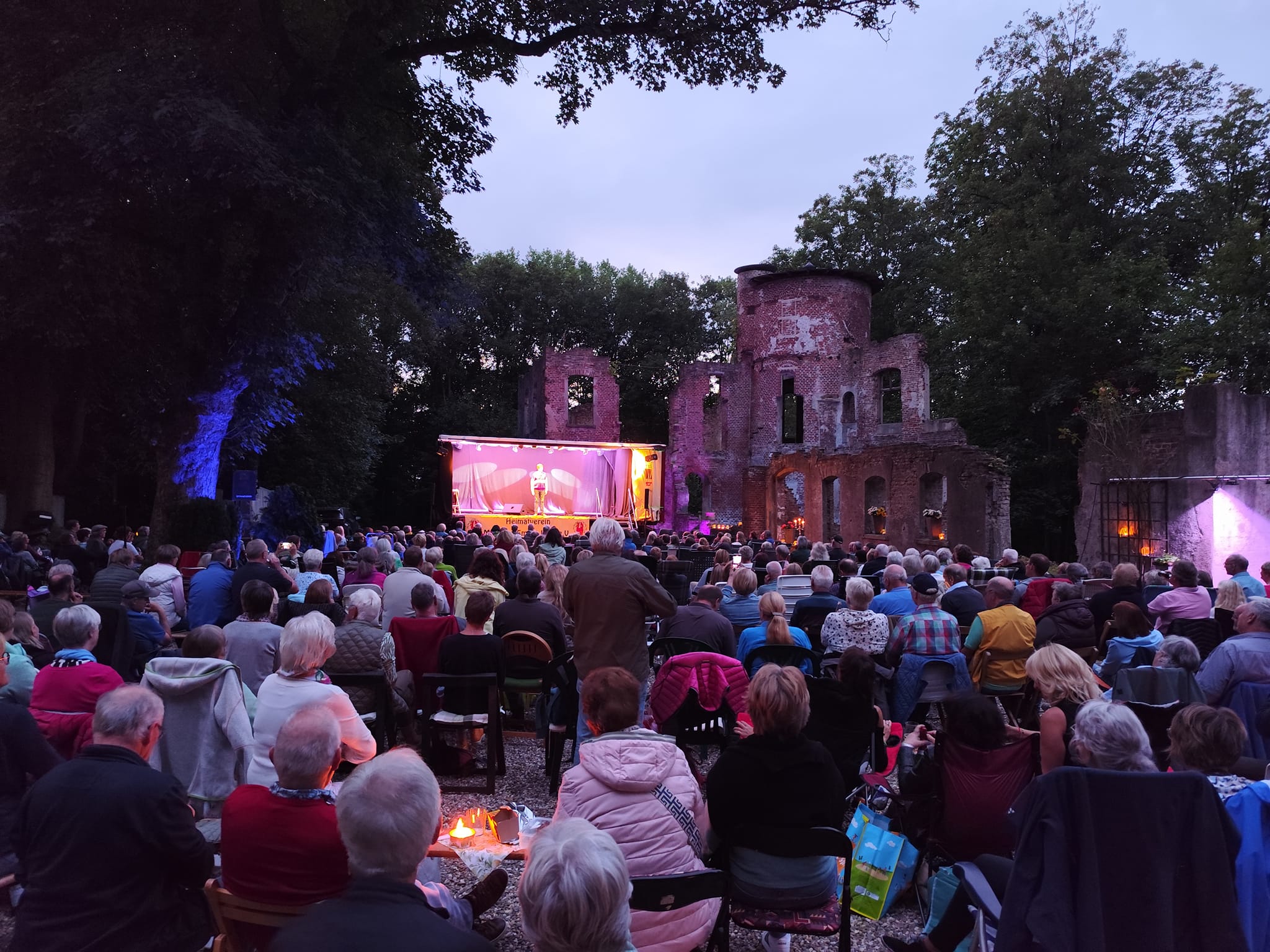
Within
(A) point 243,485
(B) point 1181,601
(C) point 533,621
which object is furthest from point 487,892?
(A) point 243,485

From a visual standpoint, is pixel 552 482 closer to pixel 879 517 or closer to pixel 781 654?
pixel 879 517

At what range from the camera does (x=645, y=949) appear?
2639mm

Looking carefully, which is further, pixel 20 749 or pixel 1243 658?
pixel 1243 658

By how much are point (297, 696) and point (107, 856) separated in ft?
4.06

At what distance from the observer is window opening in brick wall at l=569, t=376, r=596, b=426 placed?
3070 cm

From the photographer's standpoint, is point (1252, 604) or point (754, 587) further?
point (754, 587)

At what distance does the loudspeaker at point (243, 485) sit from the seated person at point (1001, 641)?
1303cm

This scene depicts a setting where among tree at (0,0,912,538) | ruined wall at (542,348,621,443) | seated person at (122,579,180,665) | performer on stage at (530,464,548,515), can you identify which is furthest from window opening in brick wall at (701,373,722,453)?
seated person at (122,579,180,665)

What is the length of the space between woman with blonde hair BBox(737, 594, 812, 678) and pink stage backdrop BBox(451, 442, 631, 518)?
19.2 m

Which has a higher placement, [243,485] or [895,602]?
[243,485]

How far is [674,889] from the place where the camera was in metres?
2.51

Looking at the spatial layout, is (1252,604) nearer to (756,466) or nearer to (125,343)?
(125,343)

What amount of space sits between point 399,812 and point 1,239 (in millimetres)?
12060

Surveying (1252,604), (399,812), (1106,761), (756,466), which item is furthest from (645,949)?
(756,466)
